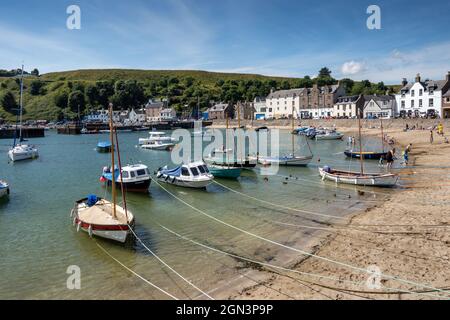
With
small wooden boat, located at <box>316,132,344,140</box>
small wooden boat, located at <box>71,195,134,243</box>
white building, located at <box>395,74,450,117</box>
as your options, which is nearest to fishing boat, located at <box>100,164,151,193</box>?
small wooden boat, located at <box>71,195,134,243</box>

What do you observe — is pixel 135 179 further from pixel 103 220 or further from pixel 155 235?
pixel 103 220

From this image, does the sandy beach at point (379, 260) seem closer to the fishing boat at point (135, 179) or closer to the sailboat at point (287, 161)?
the fishing boat at point (135, 179)

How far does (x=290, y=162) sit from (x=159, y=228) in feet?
89.1

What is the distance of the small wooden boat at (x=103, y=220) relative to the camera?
2077cm

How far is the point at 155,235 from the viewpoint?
22828mm

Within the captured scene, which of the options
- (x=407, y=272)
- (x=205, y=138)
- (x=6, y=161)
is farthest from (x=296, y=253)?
(x=205, y=138)

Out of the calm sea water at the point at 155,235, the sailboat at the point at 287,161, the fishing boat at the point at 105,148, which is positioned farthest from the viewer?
the fishing boat at the point at 105,148

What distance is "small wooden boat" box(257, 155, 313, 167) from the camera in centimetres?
4766

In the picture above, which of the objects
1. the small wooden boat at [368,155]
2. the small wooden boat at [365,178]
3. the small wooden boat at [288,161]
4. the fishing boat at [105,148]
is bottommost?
the small wooden boat at [365,178]

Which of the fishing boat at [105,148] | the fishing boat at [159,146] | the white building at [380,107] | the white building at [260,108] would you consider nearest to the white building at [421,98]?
the white building at [380,107]

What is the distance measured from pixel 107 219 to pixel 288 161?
30.3 meters

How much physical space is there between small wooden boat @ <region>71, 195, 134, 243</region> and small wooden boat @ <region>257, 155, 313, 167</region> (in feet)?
88.8

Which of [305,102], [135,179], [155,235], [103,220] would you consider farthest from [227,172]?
[305,102]

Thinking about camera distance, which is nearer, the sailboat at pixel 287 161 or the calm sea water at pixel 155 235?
the calm sea water at pixel 155 235
